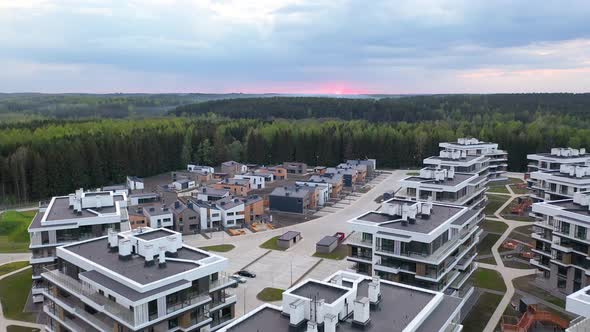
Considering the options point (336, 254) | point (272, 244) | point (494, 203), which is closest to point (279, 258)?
point (272, 244)

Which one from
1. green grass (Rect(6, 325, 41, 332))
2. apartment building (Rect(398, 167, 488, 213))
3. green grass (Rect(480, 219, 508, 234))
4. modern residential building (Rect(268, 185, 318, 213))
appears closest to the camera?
green grass (Rect(6, 325, 41, 332))

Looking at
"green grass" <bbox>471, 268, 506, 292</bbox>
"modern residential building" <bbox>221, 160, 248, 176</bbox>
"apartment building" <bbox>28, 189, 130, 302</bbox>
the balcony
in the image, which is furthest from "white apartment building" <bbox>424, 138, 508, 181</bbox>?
the balcony

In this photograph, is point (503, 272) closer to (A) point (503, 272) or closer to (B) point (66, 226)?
(A) point (503, 272)

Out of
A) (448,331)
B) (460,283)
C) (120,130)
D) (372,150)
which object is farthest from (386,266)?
(120,130)

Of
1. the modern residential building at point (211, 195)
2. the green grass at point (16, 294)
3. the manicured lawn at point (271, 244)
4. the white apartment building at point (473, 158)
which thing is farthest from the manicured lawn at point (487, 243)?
the green grass at point (16, 294)

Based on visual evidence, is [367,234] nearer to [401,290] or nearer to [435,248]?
[435,248]

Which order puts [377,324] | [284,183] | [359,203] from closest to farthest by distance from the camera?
[377,324]
[359,203]
[284,183]

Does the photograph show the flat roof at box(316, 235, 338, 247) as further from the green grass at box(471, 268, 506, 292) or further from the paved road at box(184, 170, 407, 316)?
the green grass at box(471, 268, 506, 292)
